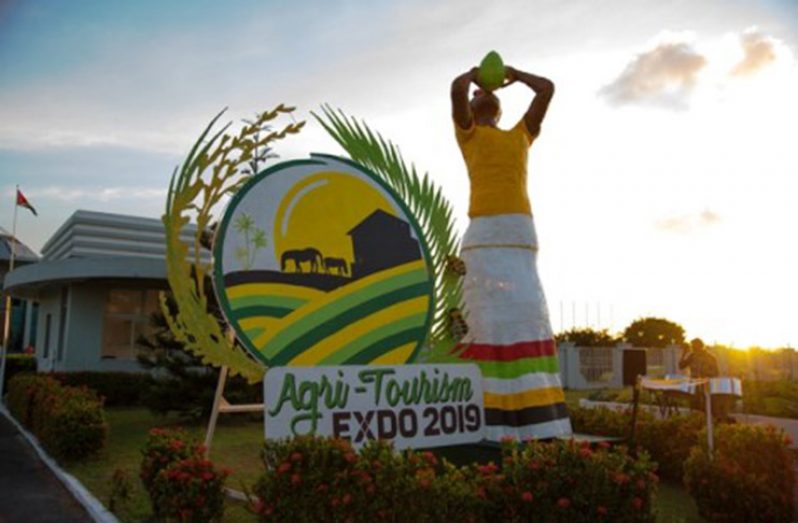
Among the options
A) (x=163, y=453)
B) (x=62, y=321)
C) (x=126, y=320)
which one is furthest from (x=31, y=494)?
(x=62, y=321)

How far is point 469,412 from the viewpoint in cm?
676

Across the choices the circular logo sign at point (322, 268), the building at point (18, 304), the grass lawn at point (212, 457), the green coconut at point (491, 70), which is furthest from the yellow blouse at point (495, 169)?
the building at point (18, 304)

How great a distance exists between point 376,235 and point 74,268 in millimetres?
13594

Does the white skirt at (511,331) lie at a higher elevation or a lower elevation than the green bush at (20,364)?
higher

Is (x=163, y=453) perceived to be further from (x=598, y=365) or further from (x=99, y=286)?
(x=598, y=365)

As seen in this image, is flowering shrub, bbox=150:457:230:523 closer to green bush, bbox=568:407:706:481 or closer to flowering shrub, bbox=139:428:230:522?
flowering shrub, bbox=139:428:230:522

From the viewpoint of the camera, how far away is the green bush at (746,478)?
21.2ft

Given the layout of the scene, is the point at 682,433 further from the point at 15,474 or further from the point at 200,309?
the point at 15,474

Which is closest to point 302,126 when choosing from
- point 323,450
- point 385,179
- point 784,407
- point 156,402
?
point 385,179

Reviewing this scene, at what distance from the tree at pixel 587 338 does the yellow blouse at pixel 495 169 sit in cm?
2912

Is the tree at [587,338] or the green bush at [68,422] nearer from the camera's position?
the green bush at [68,422]

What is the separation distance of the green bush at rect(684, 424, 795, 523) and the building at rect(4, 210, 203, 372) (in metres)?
14.2

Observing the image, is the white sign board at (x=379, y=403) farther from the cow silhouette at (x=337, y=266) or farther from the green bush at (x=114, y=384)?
the green bush at (x=114, y=384)

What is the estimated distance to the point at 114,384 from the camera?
57.4 feet
